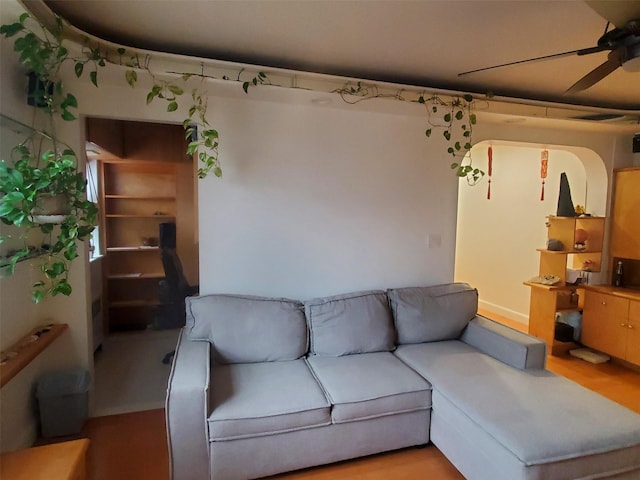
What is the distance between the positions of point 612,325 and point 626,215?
3.68 feet

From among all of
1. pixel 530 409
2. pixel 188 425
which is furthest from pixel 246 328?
pixel 530 409

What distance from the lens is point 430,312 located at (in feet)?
9.20

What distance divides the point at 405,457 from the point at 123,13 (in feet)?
9.62

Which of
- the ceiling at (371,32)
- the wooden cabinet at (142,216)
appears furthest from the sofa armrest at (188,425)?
the wooden cabinet at (142,216)

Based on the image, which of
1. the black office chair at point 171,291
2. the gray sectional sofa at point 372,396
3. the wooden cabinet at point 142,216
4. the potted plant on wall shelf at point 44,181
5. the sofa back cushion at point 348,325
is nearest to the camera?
the potted plant on wall shelf at point 44,181

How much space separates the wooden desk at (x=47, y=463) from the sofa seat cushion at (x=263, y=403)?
0.55 m

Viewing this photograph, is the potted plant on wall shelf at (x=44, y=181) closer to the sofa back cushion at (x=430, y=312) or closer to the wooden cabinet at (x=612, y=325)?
the sofa back cushion at (x=430, y=312)

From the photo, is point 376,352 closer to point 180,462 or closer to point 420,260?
point 420,260

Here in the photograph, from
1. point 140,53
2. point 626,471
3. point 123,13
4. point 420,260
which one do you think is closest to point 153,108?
point 140,53

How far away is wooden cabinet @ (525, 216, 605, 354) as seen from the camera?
12.5ft

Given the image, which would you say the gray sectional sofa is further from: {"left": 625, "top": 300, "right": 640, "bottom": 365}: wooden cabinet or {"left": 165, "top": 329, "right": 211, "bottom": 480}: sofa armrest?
{"left": 625, "top": 300, "right": 640, "bottom": 365}: wooden cabinet

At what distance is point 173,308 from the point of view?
4.36m

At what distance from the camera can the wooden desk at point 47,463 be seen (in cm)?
142

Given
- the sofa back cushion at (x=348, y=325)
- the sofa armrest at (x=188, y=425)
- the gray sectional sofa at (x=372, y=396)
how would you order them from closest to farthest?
the gray sectional sofa at (x=372, y=396), the sofa armrest at (x=188, y=425), the sofa back cushion at (x=348, y=325)
